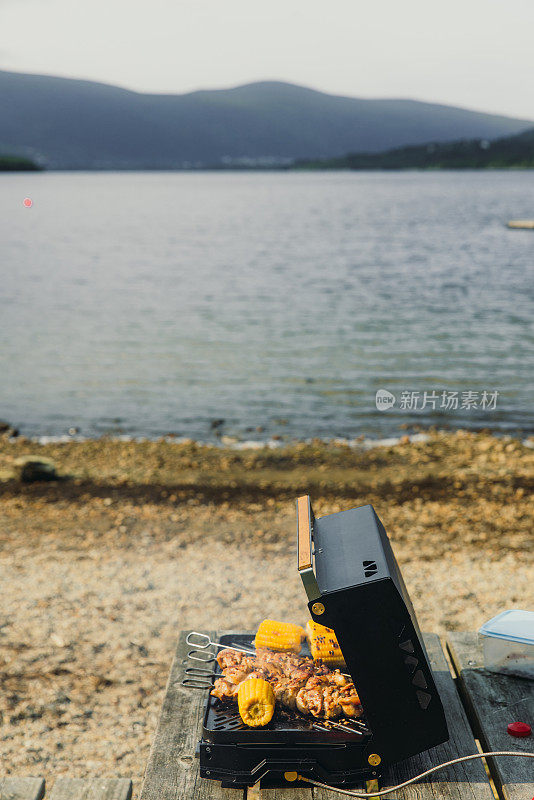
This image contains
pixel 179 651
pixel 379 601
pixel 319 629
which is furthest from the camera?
pixel 179 651

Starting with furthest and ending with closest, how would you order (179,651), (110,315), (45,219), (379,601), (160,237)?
(45,219), (160,237), (110,315), (179,651), (379,601)

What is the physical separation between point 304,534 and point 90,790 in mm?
1472

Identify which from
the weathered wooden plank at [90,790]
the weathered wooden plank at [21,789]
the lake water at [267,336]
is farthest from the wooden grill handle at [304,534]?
the lake water at [267,336]

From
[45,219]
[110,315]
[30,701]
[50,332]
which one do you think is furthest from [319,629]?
[45,219]

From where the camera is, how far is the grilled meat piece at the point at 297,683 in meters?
2.72

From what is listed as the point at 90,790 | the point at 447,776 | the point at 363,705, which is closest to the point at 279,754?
the point at 363,705

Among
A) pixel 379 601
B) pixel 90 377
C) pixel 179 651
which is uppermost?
pixel 379 601

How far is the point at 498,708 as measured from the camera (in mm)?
3104

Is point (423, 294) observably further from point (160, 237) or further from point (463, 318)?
point (160, 237)

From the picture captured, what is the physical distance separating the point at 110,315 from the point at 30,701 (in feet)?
83.9

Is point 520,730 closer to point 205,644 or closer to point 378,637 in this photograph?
point 378,637

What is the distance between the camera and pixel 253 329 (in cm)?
2561

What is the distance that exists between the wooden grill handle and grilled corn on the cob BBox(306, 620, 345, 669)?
520 millimetres

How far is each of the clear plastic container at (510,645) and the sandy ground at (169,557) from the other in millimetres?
2391
